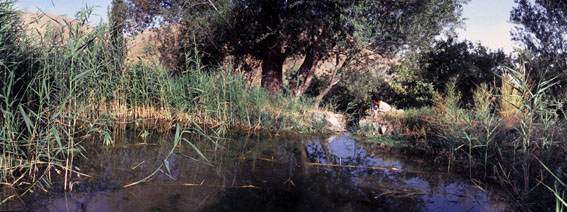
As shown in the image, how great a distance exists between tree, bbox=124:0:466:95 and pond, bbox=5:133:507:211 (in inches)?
222

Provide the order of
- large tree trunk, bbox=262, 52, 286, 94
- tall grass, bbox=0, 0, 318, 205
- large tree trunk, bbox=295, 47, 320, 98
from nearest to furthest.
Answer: tall grass, bbox=0, 0, 318, 205, large tree trunk, bbox=295, 47, 320, 98, large tree trunk, bbox=262, 52, 286, 94

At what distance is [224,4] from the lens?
10430 millimetres

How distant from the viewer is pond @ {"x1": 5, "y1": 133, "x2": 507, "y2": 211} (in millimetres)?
2861

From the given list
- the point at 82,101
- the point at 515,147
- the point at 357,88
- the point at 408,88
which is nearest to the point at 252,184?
the point at 82,101

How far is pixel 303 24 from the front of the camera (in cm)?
1005

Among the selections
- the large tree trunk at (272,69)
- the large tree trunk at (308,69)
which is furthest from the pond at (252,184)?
the large tree trunk at (272,69)

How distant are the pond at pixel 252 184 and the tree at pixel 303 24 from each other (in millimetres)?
5628

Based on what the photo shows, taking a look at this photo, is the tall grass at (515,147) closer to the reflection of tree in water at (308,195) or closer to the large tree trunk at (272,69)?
the reflection of tree in water at (308,195)

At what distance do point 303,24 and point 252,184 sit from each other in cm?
730

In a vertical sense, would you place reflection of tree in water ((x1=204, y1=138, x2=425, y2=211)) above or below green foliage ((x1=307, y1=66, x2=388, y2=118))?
below

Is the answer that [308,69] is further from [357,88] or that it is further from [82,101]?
[82,101]

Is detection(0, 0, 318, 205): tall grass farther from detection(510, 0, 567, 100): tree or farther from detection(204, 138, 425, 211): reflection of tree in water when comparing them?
detection(510, 0, 567, 100): tree

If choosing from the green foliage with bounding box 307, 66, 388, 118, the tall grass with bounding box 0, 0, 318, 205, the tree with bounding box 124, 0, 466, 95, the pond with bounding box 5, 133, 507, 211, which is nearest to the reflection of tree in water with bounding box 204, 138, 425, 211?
the pond with bounding box 5, 133, 507, 211

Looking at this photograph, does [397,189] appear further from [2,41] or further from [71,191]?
[2,41]
